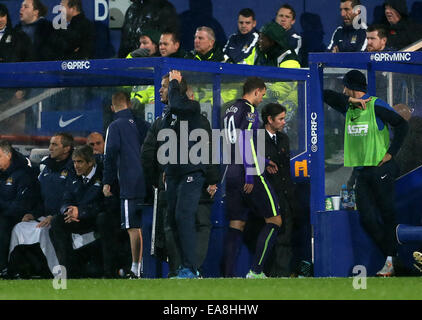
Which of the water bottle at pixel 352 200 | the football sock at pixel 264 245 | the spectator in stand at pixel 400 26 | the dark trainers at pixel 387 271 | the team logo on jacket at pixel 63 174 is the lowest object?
the dark trainers at pixel 387 271

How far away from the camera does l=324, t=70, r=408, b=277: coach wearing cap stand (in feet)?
34.5

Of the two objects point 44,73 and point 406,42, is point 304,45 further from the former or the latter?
point 44,73

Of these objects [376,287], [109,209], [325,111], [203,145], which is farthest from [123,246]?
[376,287]

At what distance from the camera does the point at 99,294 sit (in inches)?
340

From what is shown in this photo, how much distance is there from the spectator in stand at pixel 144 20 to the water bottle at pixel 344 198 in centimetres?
Answer: 354

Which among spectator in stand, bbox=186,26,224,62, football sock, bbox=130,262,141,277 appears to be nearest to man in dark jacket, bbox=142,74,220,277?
football sock, bbox=130,262,141,277

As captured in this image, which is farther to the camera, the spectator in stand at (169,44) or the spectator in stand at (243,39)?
the spectator in stand at (243,39)

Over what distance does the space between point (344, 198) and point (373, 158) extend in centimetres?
77

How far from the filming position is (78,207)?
11484 mm

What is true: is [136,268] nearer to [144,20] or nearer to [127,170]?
[127,170]

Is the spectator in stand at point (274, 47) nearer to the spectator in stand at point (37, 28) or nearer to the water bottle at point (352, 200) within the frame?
the water bottle at point (352, 200)

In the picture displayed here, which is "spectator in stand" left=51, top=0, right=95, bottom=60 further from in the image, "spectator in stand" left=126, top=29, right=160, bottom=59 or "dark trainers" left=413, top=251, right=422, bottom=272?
"dark trainers" left=413, top=251, right=422, bottom=272

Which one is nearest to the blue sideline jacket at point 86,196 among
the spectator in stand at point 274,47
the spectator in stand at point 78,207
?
the spectator in stand at point 78,207

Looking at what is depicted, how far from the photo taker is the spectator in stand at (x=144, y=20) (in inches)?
546
